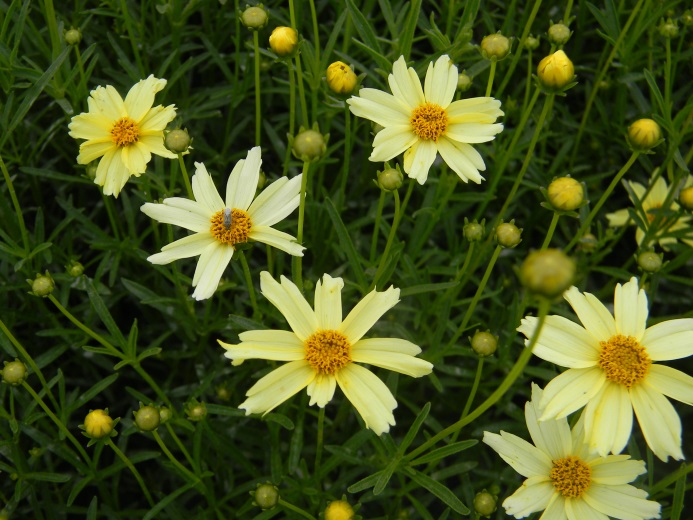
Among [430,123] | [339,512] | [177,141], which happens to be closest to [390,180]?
[430,123]

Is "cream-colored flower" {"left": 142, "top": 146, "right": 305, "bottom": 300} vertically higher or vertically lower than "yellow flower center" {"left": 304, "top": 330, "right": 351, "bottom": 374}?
higher

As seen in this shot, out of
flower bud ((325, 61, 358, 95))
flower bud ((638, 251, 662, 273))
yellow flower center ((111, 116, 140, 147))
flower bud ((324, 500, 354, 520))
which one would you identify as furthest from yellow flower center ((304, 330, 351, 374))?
flower bud ((638, 251, 662, 273))

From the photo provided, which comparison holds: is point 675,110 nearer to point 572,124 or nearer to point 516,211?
point 572,124

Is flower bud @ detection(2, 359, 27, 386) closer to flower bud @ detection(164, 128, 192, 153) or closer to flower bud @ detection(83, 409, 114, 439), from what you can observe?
flower bud @ detection(83, 409, 114, 439)

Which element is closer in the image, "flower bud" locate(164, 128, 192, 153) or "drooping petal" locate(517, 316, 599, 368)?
"drooping petal" locate(517, 316, 599, 368)

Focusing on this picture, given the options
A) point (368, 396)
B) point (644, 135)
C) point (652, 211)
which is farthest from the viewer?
point (652, 211)

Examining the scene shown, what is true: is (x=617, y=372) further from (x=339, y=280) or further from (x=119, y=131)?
(x=119, y=131)

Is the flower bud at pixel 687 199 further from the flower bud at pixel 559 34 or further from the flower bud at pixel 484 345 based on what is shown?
the flower bud at pixel 484 345

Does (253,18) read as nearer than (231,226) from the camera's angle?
No
